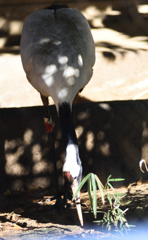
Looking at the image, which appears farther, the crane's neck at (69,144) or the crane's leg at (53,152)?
the crane's leg at (53,152)

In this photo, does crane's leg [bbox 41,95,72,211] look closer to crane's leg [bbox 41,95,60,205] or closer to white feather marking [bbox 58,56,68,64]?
crane's leg [bbox 41,95,60,205]

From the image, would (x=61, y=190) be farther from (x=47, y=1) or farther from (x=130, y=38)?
(x=47, y=1)

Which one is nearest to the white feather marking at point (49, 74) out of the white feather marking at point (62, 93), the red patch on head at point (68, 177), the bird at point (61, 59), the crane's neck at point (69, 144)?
the bird at point (61, 59)

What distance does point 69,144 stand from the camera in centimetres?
279

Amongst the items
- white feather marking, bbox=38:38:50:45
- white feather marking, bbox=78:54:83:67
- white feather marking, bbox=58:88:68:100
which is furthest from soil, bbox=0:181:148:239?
white feather marking, bbox=38:38:50:45

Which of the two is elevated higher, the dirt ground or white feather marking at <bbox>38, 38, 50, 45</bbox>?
white feather marking at <bbox>38, 38, 50, 45</bbox>

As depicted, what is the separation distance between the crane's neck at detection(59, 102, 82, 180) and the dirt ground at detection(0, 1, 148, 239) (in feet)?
1.55

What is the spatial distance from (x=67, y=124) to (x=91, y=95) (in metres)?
2.77

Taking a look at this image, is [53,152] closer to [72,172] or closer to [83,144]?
[83,144]

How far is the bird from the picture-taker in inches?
117

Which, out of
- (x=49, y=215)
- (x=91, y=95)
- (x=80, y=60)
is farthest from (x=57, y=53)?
(x=91, y=95)

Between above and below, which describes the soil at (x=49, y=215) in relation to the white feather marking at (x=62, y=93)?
below

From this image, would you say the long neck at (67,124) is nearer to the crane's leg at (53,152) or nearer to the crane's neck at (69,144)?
the crane's neck at (69,144)

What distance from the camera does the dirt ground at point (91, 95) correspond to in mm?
2836
